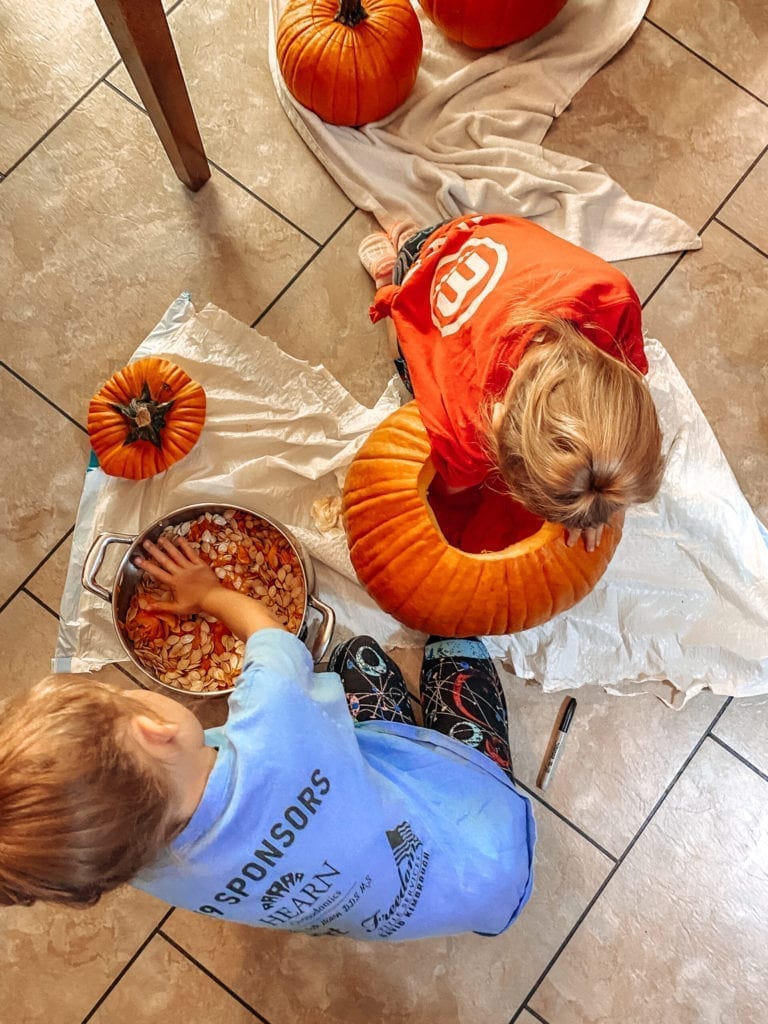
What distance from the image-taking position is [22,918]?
1.17 metres

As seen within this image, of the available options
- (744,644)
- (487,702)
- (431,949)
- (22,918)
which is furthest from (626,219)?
(22,918)

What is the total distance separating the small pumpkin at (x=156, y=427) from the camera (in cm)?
119

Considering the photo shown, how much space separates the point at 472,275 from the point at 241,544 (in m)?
0.46

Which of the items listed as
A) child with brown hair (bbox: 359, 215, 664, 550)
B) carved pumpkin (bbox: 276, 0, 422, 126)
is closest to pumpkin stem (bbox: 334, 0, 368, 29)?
carved pumpkin (bbox: 276, 0, 422, 126)

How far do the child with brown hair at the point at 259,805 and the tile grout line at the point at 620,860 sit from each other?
19 centimetres

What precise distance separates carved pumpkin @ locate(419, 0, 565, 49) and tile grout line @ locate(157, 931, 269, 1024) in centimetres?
138

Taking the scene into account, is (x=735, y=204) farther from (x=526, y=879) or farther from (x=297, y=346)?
(x=526, y=879)

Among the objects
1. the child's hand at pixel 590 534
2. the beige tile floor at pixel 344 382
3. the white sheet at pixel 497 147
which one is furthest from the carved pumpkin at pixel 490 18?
the child's hand at pixel 590 534

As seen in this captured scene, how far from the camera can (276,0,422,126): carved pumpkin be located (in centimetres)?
123

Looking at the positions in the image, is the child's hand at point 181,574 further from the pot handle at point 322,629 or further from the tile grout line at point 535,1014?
the tile grout line at point 535,1014

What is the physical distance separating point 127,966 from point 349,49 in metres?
1.30

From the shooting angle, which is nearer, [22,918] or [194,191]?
[22,918]

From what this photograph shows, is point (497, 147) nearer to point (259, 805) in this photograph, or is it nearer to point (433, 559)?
Result: point (433, 559)

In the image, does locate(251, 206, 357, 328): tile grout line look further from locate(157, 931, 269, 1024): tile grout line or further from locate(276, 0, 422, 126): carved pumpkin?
locate(157, 931, 269, 1024): tile grout line
